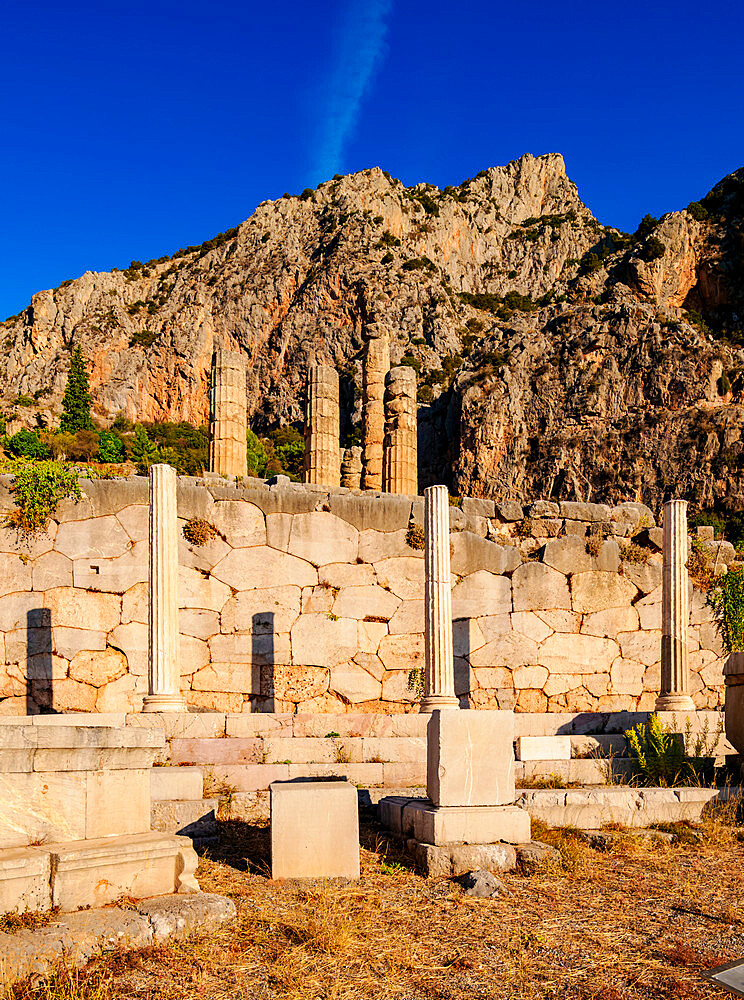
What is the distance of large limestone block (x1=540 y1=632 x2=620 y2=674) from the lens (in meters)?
12.7

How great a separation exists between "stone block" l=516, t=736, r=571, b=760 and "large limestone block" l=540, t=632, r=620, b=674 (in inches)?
151

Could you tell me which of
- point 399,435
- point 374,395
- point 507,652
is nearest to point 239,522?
point 507,652

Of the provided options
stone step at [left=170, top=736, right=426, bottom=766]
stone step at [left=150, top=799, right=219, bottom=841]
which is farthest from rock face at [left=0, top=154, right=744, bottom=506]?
stone step at [left=150, top=799, right=219, bottom=841]

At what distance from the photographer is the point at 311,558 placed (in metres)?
11.8

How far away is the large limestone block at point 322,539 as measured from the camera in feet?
38.6

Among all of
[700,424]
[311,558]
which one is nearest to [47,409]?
[700,424]

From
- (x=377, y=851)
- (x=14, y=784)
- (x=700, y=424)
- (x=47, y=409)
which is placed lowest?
(x=377, y=851)

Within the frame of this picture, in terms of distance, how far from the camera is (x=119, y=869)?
4562 mm

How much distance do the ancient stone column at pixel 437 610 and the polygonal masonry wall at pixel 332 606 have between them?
5.78 feet

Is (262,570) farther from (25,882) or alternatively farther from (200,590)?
(25,882)

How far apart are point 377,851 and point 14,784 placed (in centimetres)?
288

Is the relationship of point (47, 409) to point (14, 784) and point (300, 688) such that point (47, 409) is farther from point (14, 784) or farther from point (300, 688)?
point (14, 784)

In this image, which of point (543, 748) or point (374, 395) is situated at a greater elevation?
point (374, 395)

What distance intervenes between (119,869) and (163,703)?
14.3 feet
